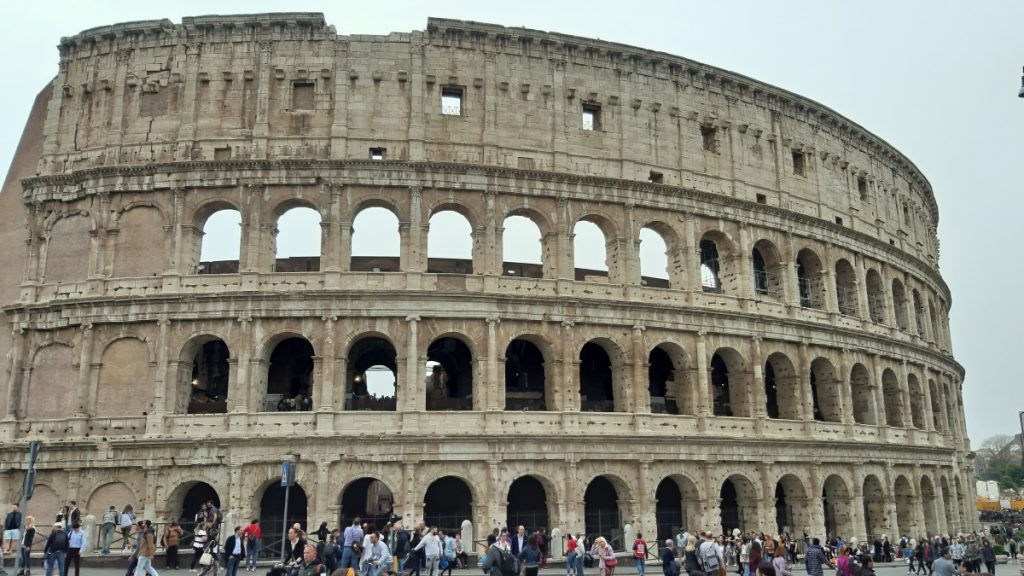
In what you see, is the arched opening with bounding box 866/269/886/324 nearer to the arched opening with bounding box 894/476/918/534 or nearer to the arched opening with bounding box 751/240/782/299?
the arched opening with bounding box 751/240/782/299

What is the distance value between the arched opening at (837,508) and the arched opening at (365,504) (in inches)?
643

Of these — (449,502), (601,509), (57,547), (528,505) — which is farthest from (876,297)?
(57,547)

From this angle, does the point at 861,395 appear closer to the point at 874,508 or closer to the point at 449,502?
the point at 874,508

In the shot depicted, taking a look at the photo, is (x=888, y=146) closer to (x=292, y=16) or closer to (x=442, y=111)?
(x=442, y=111)

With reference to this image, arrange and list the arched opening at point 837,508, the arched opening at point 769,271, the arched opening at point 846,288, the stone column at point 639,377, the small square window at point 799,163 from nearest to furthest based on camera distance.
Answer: the stone column at point 639,377
the arched opening at point 837,508
the arched opening at point 769,271
the small square window at point 799,163
the arched opening at point 846,288

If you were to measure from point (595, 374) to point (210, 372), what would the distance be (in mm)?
13955

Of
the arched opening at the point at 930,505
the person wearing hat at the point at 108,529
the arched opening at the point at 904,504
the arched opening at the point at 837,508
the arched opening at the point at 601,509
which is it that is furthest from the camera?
the arched opening at the point at 930,505

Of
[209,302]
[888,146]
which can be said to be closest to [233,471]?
[209,302]

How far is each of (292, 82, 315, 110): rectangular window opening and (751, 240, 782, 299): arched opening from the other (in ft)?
57.9

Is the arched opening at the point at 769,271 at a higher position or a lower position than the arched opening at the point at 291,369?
higher

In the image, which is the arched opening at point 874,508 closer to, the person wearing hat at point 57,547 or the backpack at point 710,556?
the backpack at point 710,556

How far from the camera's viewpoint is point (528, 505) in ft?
90.3

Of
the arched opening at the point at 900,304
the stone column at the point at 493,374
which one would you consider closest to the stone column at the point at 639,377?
the stone column at the point at 493,374

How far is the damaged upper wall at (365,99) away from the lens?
27.7m
